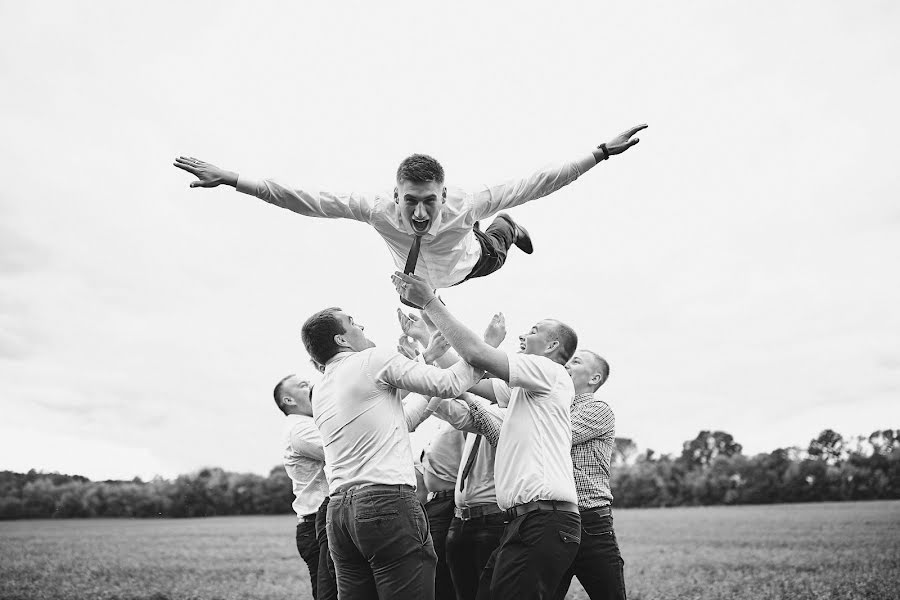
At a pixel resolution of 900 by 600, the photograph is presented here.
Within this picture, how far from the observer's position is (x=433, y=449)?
8.39 metres

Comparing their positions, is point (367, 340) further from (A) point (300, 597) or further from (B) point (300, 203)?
(A) point (300, 597)

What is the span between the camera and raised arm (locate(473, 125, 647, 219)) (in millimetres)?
6641

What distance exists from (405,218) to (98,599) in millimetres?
13404

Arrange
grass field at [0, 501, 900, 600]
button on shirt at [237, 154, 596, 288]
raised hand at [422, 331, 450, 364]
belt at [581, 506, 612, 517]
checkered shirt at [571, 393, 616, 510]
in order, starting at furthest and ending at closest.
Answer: grass field at [0, 501, 900, 600]
checkered shirt at [571, 393, 616, 510]
belt at [581, 506, 612, 517]
button on shirt at [237, 154, 596, 288]
raised hand at [422, 331, 450, 364]

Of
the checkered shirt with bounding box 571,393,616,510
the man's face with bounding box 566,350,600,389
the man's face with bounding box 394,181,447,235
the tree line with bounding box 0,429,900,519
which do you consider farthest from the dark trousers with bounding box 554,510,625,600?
the tree line with bounding box 0,429,900,519

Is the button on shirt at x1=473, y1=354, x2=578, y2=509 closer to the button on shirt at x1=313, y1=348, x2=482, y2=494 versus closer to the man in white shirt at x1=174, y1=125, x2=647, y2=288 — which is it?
the button on shirt at x1=313, y1=348, x2=482, y2=494

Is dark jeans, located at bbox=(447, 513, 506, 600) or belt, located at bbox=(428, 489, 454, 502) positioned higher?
belt, located at bbox=(428, 489, 454, 502)

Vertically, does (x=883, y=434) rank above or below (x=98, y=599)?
above

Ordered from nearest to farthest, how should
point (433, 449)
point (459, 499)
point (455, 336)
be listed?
point (455, 336), point (459, 499), point (433, 449)

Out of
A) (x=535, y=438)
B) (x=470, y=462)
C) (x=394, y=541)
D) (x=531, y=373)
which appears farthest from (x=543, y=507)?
(x=470, y=462)

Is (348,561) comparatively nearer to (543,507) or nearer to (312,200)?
(543,507)

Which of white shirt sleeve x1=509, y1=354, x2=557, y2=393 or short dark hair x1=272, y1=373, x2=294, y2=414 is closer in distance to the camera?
white shirt sleeve x1=509, y1=354, x2=557, y2=393

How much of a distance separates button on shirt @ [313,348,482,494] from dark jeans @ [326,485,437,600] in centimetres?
14

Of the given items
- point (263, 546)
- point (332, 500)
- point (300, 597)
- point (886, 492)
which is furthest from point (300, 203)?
point (886, 492)
